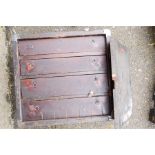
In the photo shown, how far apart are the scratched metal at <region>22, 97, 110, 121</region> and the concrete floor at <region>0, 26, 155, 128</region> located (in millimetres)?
339

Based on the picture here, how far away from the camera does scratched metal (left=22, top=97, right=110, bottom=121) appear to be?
1724mm

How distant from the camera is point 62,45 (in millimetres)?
1711

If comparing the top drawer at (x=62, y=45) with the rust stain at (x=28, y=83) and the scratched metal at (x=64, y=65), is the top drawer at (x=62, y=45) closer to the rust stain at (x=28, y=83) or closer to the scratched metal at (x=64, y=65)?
the scratched metal at (x=64, y=65)

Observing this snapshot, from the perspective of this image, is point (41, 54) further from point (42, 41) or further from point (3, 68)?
point (3, 68)

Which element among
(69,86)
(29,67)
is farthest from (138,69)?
(29,67)

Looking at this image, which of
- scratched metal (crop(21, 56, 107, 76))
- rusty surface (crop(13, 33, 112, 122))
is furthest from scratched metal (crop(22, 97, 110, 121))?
scratched metal (crop(21, 56, 107, 76))

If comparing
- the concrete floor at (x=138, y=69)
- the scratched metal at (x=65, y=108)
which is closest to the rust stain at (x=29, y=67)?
the scratched metal at (x=65, y=108)

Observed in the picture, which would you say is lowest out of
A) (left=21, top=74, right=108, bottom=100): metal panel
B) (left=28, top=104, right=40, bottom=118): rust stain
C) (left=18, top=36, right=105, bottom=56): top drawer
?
(left=28, top=104, right=40, bottom=118): rust stain

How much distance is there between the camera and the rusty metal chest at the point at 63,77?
1.70m

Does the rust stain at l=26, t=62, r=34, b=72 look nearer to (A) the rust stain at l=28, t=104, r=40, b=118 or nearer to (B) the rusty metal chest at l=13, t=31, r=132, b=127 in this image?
(B) the rusty metal chest at l=13, t=31, r=132, b=127

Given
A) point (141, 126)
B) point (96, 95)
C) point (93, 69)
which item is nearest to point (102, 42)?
point (93, 69)

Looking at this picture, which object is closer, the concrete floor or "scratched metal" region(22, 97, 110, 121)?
"scratched metal" region(22, 97, 110, 121)

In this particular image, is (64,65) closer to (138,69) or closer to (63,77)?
(63,77)

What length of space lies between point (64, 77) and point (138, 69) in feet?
1.95
